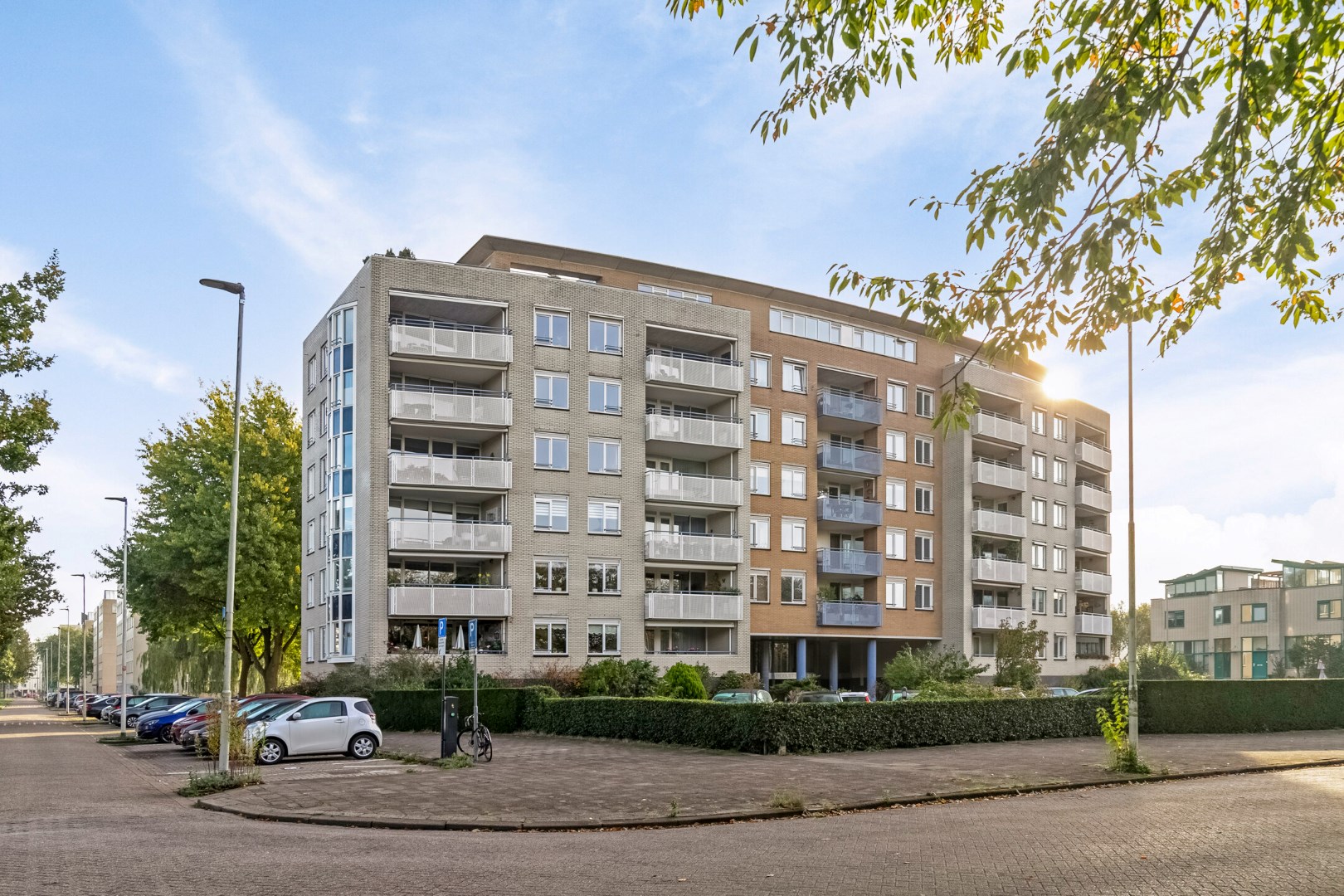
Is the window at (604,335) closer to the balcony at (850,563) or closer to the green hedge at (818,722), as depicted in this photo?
the balcony at (850,563)

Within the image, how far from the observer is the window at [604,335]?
1879 inches

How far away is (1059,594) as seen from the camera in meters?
66.1

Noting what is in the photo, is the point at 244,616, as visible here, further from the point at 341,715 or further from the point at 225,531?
the point at 341,715

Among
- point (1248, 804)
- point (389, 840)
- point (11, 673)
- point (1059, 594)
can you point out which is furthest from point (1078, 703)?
point (11, 673)

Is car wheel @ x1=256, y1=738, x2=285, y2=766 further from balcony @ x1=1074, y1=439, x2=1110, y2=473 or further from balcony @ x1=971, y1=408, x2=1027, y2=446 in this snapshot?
balcony @ x1=1074, y1=439, x2=1110, y2=473

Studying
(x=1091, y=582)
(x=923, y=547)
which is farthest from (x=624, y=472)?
(x=1091, y=582)

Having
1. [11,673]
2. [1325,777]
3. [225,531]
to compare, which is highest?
[225,531]

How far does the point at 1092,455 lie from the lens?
6925 centimetres

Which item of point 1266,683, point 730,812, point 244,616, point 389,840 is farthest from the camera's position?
point 244,616

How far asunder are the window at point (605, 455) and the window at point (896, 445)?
16.0 meters

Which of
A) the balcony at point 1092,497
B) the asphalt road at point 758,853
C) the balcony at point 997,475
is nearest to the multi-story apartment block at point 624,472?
the balcony at point 997,475

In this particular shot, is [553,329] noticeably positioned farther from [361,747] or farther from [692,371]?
[361,747]

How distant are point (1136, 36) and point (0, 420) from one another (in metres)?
28.7

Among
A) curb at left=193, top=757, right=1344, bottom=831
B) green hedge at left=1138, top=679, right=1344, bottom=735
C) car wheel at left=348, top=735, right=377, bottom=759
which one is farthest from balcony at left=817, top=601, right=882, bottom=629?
curb at left=193, top=757, right=1344, bottom=831
